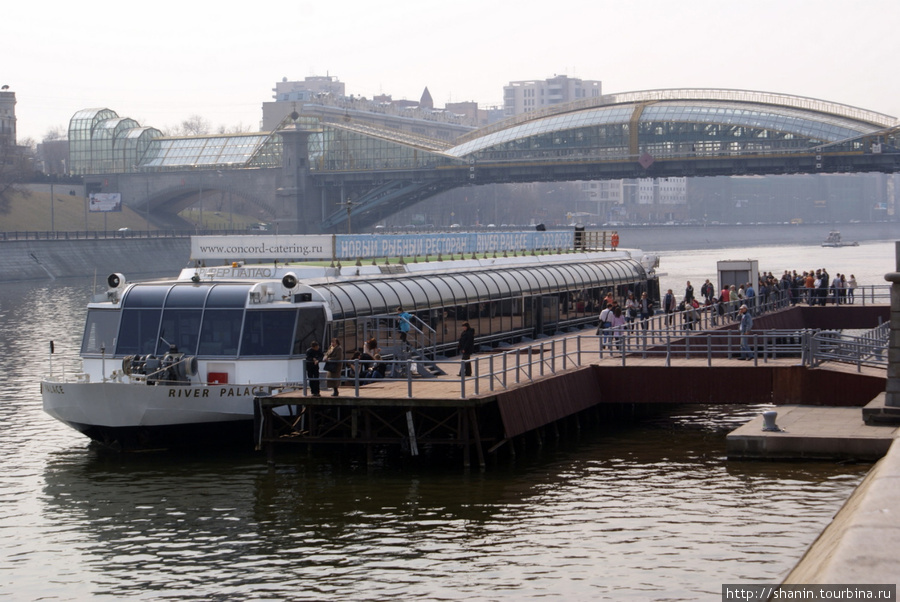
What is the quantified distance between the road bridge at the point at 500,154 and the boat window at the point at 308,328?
296ft

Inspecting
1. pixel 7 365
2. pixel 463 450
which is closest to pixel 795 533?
pixel 463 450

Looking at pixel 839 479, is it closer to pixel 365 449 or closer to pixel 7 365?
pixel 365 449

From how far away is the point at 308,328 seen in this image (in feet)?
106

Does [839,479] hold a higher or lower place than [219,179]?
lower

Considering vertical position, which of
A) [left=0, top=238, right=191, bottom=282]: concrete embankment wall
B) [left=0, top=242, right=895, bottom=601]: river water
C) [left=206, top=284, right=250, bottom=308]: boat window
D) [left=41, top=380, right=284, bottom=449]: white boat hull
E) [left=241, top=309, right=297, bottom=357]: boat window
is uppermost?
[left=0, top=238, right=191, bottom=282]: concrete embankment wall

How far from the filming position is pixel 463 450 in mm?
30297

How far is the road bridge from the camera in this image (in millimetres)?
120812

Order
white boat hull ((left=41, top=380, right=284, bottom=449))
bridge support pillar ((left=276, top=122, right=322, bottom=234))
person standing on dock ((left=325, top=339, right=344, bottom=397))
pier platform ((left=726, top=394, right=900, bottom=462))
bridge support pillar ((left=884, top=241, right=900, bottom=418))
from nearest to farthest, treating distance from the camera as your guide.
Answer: pier platform ((left=726, top=394, right=900, bottom=462))
bridge support pillar ((left=884, top=241, right=900, bottom=418))
person standing on dock ((left=325, top=339, right=344, bottom=397))
white boat hull ((left=41, top=380, right=284, bottom=449))
bridge support pillar ((left=276, top=122, right=322, bottom=234))

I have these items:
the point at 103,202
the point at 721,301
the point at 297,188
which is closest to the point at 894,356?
the point at 721,301

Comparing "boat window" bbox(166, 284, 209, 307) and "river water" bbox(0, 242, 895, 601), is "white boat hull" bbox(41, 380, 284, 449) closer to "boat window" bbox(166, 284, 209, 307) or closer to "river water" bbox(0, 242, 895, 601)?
"river water" bbox(0, 242, 895, 601)

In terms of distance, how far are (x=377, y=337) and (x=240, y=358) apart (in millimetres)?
4962

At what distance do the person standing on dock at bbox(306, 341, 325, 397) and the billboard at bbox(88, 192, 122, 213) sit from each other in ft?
421

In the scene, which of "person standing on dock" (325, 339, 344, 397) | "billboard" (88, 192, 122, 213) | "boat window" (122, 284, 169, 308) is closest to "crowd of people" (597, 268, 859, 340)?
"person standing on dock" (325, 339, 344, 397)

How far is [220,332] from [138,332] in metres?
2.27
